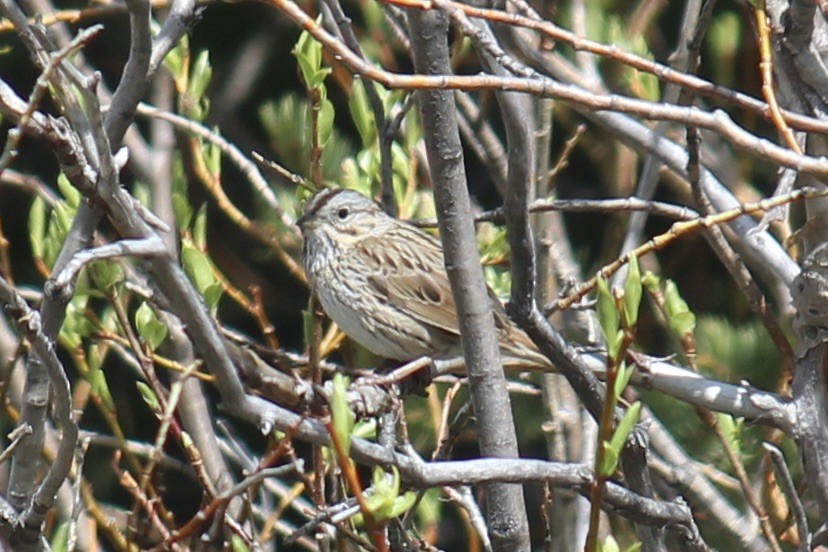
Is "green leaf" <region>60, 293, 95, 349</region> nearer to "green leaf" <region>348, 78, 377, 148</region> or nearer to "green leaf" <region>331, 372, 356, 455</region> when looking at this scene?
"green leaf" <region>348, 78, 377, 148</region>

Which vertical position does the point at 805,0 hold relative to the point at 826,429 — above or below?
above

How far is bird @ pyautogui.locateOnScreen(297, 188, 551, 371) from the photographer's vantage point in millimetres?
3549

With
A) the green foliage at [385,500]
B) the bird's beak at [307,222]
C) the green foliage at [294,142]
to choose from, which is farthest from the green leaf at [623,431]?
the bird's beak at [307,222]

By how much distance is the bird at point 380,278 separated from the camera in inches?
140

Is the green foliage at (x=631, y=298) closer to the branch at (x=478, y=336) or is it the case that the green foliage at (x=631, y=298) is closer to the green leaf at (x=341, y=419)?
the green leaf at (x=341, y=419)

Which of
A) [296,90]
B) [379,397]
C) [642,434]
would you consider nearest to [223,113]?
[296,90]

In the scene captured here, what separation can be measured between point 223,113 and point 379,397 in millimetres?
2683

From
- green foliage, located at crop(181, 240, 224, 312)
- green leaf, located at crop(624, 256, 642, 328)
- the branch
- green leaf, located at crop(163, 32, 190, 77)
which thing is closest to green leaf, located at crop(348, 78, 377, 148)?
green leaf, located at crop(163, 32, 190, 77)

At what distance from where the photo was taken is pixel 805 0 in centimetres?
199

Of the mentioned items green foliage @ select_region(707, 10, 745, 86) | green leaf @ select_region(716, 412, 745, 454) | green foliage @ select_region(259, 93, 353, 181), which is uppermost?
green foliage @ select_region(707, 10, 745, 86)

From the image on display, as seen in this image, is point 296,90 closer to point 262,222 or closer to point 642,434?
point 262,222

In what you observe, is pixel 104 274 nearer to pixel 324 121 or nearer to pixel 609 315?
pixel 324 121

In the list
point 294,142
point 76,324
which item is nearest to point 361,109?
point 294,142

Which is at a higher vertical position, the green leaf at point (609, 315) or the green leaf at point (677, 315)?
the green leaf at point (677, 315)
